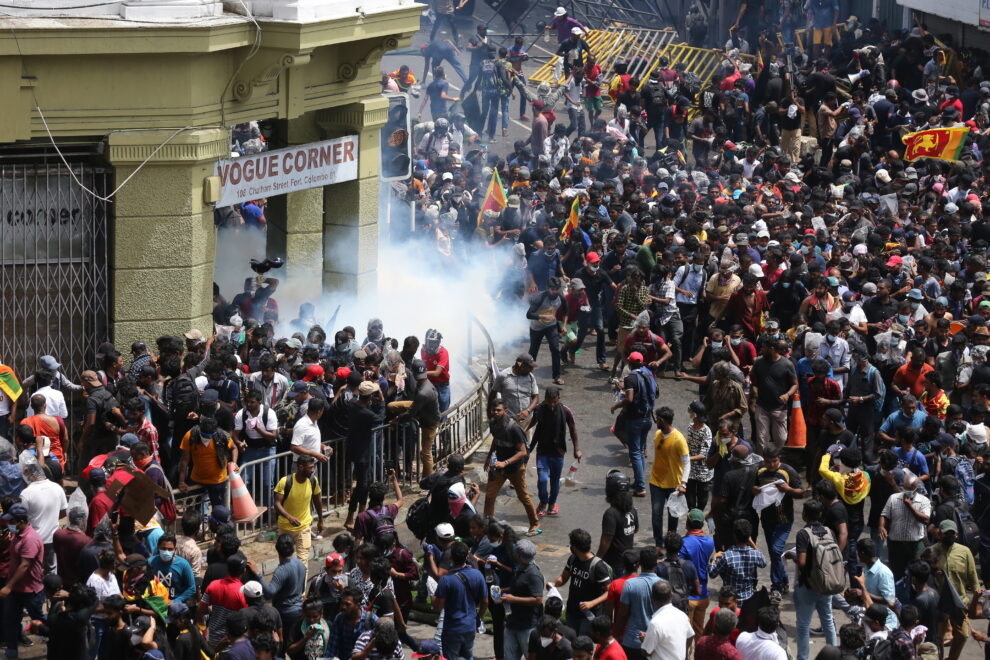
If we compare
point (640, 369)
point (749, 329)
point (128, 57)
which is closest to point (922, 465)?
point (640, 369)

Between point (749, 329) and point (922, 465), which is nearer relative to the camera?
point (922, 465)

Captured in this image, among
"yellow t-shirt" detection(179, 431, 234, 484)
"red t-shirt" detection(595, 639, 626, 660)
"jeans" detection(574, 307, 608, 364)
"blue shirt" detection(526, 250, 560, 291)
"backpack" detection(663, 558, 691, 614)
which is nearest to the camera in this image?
"red t-shirt" detection(595, 639, 626, 660)

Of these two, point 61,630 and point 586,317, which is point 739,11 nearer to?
point 586,317

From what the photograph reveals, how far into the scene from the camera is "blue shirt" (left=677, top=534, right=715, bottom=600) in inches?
500

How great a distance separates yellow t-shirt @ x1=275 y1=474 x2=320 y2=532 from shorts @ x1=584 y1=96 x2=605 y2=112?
1853 centimetres

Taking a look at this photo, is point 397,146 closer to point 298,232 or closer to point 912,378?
point 298,232

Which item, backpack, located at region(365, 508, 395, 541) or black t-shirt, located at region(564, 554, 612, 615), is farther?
backpack, located at region(365, 508, 395, 541)

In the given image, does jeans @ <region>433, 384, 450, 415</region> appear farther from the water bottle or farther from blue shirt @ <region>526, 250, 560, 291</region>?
blue shirt @ <region>526, 250, 560, 291</region>

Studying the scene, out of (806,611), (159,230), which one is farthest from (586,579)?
(159,230)

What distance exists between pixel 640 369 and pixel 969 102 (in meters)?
14.1

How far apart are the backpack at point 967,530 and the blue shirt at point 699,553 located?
217 centimetres

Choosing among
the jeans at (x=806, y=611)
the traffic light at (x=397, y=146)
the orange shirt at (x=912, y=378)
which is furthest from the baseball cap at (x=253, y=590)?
the traffic light at (x=397, y=146)

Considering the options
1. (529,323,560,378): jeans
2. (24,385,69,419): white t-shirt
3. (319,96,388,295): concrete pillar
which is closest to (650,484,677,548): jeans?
(529,323,560,378): jeans

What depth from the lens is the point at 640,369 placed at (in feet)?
52.6
